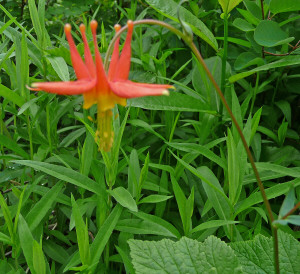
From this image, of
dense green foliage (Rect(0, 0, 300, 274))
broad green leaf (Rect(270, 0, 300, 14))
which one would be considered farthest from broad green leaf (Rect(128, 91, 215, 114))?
broad green leaf (Rect(270, 0, 300, 14))

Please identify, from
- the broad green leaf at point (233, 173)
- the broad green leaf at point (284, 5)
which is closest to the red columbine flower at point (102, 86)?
the broad green leaf at point (233, 173)

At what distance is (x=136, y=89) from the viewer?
837mm

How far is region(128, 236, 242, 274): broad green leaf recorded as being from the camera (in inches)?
50.4

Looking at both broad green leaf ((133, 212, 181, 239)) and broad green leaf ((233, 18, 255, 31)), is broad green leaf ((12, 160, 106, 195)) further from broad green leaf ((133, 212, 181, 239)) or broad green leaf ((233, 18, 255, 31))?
broad green leaf ((233, 18, 255, 31))

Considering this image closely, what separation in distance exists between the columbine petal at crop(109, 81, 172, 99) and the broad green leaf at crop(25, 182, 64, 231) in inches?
25.3

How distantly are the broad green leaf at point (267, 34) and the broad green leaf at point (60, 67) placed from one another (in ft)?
2.51

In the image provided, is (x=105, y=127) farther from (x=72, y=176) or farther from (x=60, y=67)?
(x=60, y=67)

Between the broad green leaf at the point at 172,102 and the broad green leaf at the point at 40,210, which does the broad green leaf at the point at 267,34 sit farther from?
the broad green leaf at the point at 40,210

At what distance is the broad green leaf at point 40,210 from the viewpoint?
1377mm

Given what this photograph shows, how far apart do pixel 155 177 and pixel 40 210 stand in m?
0.50

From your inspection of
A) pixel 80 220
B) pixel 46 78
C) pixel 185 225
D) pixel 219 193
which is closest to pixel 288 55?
pixel 219 193

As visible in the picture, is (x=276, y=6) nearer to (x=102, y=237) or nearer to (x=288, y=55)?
(x=288, y=55)

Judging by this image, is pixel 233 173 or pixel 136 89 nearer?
pixel 136 89

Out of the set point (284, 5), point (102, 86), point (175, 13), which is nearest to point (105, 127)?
point (102, 86)
